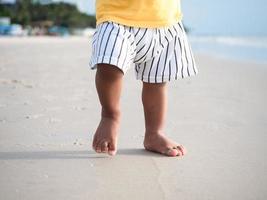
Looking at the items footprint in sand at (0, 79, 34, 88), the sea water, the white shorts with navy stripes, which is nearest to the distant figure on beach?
the white shorts with navy stripes

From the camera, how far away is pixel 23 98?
2928 mm

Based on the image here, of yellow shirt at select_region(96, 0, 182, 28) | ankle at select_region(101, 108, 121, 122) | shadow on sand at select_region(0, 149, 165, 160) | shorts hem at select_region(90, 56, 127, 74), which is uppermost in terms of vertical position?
yellow shirt at select_region(96, 0, 182, 28)

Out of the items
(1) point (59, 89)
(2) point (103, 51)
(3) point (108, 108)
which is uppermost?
(2) point (103, 51)

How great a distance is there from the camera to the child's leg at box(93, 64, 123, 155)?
5.57 feet

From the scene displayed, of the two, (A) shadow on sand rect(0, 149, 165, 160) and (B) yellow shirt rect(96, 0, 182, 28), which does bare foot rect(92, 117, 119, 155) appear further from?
(B) yellow shirt rect(96, 0, 182, 28)

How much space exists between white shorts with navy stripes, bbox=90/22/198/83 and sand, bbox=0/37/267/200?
12.6 inches

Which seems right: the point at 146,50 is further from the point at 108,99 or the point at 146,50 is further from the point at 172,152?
the point at 172,152

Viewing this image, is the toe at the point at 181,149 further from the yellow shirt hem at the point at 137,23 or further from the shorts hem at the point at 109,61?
the yellow shirt hem at the point at 137,23

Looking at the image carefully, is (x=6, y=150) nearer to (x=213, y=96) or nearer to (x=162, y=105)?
(x=162, y=105)

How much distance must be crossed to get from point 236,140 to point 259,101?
1.23 m

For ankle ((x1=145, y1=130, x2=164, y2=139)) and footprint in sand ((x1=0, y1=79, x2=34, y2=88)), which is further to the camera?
footprint in sand ((x1=0, y1=79, x2=34, y2=88))

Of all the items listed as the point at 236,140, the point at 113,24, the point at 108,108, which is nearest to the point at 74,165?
the point at 108,108

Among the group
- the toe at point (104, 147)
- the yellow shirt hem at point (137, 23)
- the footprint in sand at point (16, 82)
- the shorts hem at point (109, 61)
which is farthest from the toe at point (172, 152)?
the footprint in sand at point (16, 82)

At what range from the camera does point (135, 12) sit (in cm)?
179
